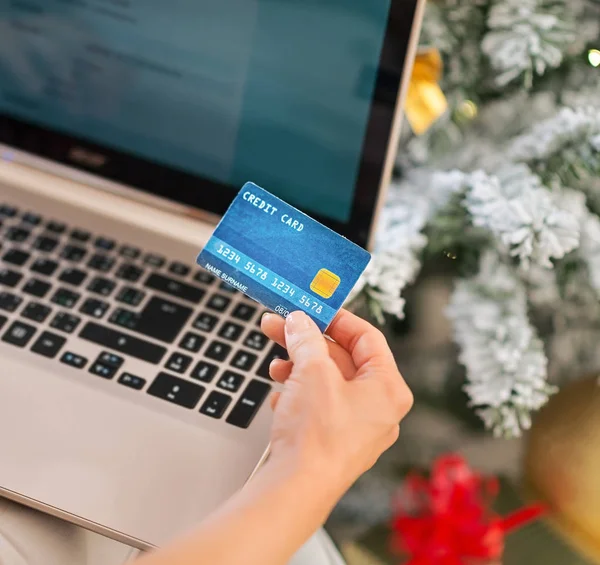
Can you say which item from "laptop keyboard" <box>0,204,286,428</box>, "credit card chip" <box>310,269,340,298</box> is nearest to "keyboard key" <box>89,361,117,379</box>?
"laptop keyboard" <box>0,204,286,428</box>

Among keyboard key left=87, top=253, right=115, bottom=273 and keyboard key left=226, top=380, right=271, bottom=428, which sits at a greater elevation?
keyboard key left=226, top=380, right=271, bottom=428

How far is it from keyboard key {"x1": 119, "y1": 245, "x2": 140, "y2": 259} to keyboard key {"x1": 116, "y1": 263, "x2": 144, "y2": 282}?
0.03 ft

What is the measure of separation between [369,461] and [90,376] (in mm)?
251

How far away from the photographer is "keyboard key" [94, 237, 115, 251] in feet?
2.09

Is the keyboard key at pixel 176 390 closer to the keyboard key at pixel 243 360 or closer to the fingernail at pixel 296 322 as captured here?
the keyboard key at pixel 243 360

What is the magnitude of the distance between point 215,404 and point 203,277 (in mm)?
133

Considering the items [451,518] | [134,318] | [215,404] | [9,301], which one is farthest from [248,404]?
[451,518]

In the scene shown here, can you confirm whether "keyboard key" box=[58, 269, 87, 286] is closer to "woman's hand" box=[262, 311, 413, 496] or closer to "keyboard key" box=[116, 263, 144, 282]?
"keyboard key" box=[116, 263, 144, 282]

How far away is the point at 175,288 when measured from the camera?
2.00 ft

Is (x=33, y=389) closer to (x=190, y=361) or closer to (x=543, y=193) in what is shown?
(x=190, y=361)

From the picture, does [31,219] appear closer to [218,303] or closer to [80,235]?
[80,235]

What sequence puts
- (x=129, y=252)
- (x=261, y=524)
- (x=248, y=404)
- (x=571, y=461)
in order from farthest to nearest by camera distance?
(x=571, y=461) < (x=129, y=252) < (x=248, y=404) < (x=261, y=524)

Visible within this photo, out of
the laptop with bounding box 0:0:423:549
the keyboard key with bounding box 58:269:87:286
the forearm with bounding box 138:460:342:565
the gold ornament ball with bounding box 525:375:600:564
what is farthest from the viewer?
the gold ornament ball with bounding box 525:375:600:564

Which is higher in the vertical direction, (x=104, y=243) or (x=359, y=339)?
(x=359, y=339)
